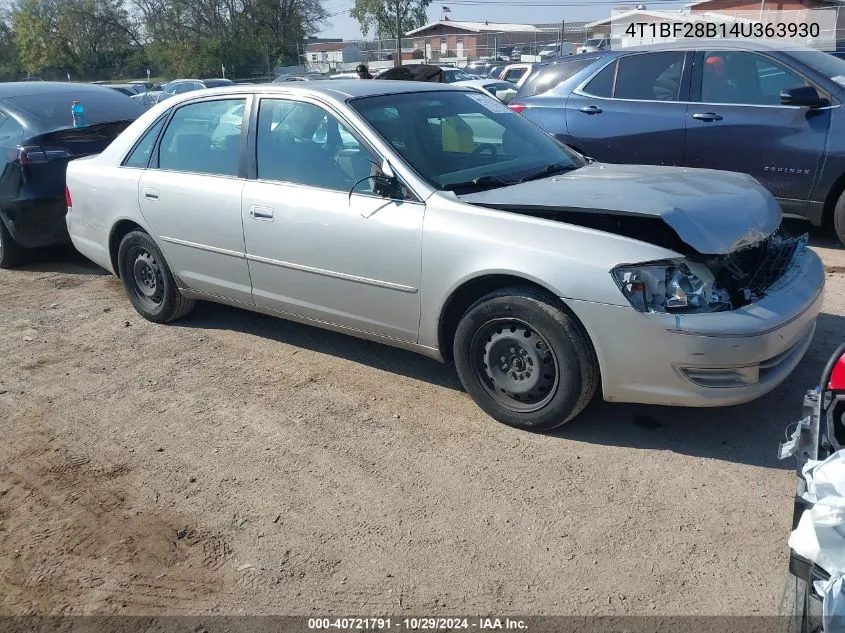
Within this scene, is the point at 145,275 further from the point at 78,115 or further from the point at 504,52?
the point at 504,52

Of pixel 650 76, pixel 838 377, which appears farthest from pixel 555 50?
pixel 838 377

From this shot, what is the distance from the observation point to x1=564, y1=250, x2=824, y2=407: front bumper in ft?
11.0

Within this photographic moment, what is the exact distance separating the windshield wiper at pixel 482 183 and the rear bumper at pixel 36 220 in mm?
4474

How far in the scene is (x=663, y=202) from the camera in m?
3.72

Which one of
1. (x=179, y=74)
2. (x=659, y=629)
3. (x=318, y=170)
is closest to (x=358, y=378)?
(x=318, y=170)

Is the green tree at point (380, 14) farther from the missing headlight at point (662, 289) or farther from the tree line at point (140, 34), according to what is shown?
the missing headlight at point (662, 289)

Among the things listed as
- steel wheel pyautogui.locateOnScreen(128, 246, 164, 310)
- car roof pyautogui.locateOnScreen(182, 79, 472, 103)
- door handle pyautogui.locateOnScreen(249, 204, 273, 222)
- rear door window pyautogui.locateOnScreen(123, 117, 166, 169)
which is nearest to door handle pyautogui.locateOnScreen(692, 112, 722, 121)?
car roof pyautogui.locateOnScreen(182, 79, 472, 103)

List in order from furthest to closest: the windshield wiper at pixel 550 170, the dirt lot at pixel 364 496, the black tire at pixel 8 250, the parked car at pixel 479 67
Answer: the parked car at pixel 479 67 → the black tire at pixel 8 250 → the windshield wiper at pixel 550 170 → the dirt lot at pixel 364 496

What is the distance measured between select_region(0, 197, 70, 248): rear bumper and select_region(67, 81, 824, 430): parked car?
174 cm

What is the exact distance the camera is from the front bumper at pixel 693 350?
11.0ft

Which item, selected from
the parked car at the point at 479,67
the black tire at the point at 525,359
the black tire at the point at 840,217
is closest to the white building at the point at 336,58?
the parked car at the point at 479,67

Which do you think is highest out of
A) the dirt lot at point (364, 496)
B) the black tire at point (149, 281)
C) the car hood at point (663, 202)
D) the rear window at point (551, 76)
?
the rear window at point (551, 76)

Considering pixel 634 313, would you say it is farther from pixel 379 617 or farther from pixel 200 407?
pixel 200 407

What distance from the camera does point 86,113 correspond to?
7504 millimetres
